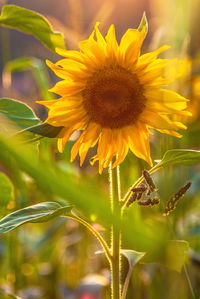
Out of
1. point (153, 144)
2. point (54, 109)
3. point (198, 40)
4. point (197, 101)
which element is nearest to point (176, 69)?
point (54, 109)

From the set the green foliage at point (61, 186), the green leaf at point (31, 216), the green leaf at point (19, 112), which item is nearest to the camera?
the green foliage at point (61, 186)

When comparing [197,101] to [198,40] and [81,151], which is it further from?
[81,151]

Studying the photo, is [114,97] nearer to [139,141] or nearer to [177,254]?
[139,141]

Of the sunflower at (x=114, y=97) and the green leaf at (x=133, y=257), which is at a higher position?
the sunflower at (x=114, y=97)

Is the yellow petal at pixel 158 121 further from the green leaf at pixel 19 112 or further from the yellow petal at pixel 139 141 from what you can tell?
the green leaf at pixel 19 112

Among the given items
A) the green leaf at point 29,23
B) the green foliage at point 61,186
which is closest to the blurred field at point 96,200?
the green foliage at point 61,186

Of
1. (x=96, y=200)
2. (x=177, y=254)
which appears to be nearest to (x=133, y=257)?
(x=177, y=254)

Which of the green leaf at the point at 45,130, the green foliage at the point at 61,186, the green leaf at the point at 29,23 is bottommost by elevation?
the green foliage at the point at 61,186

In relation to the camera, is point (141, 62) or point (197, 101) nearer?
point (141, 62)
